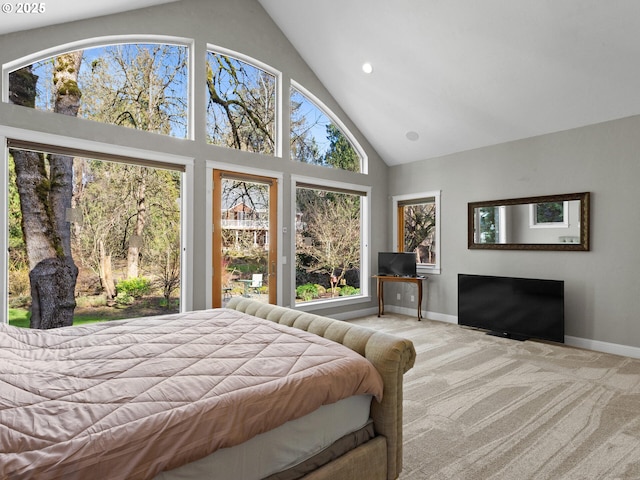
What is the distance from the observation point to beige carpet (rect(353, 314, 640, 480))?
216 centimetres

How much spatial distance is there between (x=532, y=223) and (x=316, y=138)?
3.35 m

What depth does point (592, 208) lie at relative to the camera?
453 centimetres

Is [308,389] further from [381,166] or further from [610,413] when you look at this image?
[381,166]

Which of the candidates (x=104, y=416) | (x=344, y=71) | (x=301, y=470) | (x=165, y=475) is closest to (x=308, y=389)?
(x=301, y=470)

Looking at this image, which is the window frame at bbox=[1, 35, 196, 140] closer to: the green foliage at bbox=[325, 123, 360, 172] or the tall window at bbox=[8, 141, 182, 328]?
the tall window at bbox=[8, 141, 182, 328]

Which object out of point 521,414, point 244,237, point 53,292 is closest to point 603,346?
point 521,414

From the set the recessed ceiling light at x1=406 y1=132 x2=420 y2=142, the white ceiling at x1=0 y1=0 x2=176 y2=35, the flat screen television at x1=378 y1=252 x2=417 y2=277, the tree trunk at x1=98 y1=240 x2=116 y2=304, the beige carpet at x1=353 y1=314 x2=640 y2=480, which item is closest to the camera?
the beige carpet at x1=353 y1=314 x2=640 y2=480

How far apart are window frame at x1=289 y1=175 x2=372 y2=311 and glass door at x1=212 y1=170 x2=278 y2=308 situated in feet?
1.03

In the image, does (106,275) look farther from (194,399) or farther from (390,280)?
(390,280)

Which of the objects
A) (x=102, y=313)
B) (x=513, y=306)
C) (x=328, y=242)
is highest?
(x=328, y=242)

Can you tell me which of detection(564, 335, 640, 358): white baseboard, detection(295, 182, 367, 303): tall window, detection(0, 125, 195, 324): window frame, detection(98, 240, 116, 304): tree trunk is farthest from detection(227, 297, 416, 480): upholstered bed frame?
detection(564, 335, 640, 358): white baseboard

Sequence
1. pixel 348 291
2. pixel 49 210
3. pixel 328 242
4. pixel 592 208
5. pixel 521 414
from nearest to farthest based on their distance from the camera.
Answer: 1. pixel 521 414
2. pixel 49 210
3. pixel 592 208
4. pixel 328 242
5. pixel 348 291

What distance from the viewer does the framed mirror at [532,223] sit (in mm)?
4637

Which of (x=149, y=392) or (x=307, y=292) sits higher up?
(x=149, y=392)
